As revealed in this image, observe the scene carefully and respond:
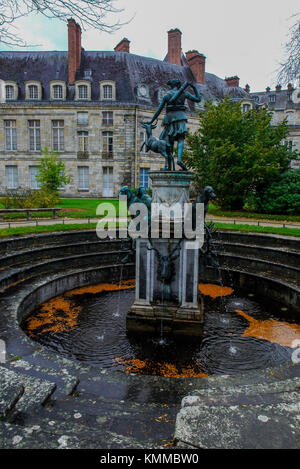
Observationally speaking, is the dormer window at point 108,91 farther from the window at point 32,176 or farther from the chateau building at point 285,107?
the chateau building at point 285,107

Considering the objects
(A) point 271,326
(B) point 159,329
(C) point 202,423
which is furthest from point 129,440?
(A) point 271,326

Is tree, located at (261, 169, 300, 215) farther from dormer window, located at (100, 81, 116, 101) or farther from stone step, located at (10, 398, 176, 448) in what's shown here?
stone step, located at (10, 398, 176, 448)

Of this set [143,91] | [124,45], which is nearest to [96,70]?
[143,91]

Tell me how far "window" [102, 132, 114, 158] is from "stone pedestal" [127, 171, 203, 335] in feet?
81.6

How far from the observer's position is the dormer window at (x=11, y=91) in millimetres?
28969

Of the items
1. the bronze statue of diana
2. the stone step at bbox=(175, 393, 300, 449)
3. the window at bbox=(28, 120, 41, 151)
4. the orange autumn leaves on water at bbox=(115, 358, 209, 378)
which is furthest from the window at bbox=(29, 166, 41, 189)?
the stone step at bbox=(175, 393, 300, 449)

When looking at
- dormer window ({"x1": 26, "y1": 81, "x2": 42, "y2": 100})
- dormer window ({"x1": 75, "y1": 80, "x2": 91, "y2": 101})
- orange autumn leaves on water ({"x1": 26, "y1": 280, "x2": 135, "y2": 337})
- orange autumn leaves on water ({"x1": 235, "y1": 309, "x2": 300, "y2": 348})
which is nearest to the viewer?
orange autumn leaves on water ({"x1": 235, "y1": 309, "x2": 300, "y2": 348})

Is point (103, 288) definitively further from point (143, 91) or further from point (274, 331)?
point (143, 91)

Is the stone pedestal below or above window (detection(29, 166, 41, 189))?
below

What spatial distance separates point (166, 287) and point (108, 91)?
89.5ft

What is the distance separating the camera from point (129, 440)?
6.93 ft

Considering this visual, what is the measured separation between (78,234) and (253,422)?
1025 centimetres

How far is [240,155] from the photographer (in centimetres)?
1900

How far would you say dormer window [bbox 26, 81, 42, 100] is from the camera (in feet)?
95.2
